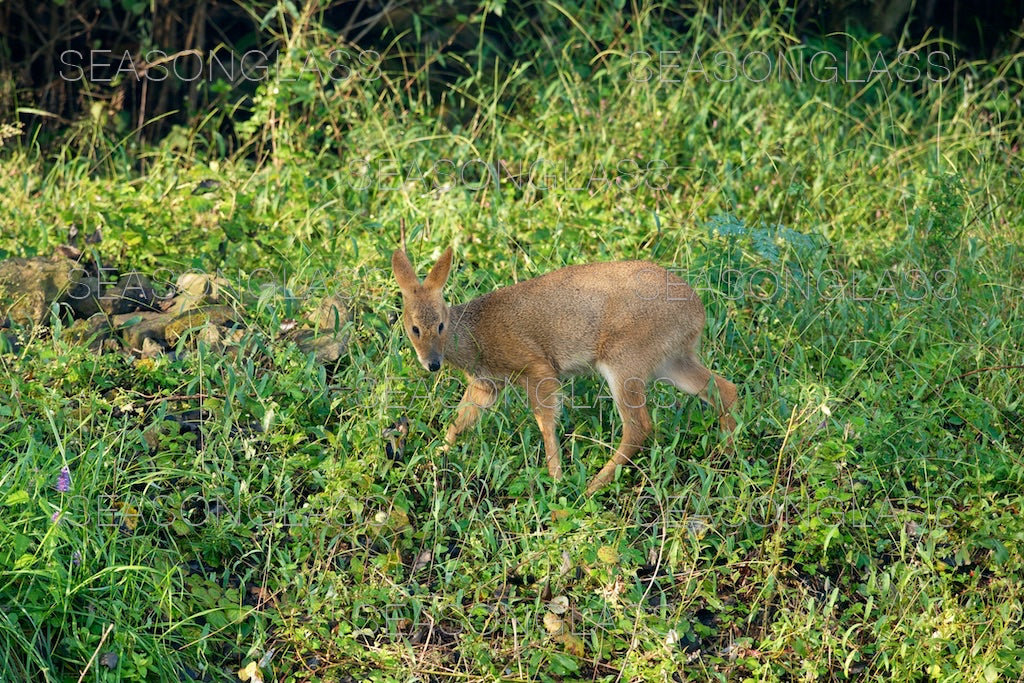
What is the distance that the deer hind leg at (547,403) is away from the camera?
534cm

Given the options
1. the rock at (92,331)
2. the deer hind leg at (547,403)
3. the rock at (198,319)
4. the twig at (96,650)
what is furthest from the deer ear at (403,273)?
the twig at (96,650)

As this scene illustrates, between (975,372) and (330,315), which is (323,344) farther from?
(975,372)

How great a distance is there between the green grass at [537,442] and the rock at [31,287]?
27 centimetres

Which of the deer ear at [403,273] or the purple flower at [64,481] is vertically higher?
the deer ear at [403,273]

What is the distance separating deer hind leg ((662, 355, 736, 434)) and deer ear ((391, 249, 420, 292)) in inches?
46.5

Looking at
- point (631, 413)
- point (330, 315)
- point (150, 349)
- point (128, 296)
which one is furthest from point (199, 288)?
point (631, 413)

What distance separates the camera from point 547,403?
5469mm

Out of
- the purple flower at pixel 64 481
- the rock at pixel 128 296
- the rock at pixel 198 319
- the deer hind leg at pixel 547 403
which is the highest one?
the purple flower at pixel 64 481

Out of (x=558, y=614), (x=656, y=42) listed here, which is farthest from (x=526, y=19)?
(x=558, y=614)

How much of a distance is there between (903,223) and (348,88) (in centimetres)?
348

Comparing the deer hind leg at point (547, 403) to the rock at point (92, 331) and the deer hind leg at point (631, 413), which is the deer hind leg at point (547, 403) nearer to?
the deer hind leg at point (631, 413)

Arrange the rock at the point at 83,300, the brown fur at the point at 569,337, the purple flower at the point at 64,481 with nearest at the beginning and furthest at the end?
the purple flower at the point at 64,481
the brown fur at the point at 569,337
the rock at the point at 83,300

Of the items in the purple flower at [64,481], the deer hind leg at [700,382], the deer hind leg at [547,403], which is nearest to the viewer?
the purple flower at [64,481]

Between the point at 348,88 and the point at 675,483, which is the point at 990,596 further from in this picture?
the point at 348,88
